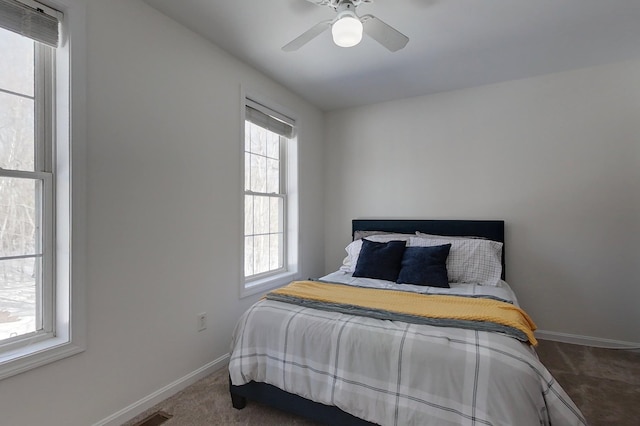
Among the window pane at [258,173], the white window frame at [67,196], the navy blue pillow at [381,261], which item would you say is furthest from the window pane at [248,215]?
the white window frame at [67,196]

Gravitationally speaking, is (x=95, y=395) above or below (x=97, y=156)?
below

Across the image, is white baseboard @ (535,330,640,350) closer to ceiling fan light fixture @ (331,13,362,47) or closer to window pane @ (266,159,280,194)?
window pane @ (266,159,280,194)

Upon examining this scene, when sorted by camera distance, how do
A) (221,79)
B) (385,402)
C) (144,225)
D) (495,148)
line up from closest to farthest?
(385,402), (144,225), (221,79), (495,148)

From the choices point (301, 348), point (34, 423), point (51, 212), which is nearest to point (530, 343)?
point (301, 348)

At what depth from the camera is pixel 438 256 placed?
268 centimetres

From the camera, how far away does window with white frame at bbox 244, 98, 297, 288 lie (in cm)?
304

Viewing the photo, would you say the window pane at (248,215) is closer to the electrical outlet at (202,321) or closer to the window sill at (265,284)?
the window sill at (265,284)

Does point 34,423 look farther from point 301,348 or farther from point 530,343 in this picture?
point 530,343

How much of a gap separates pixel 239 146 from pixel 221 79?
0.54 meters

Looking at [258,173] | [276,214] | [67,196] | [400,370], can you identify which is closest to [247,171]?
[258,173]

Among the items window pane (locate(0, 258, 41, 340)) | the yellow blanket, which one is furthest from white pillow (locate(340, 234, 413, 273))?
window pane (locate(0, 258, 41, 340))

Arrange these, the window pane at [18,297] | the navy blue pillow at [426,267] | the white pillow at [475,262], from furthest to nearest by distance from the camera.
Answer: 1. the white pillow at [475,262]
2. the navy blue pillow at [426,267]
3. the window pane at [18,297]

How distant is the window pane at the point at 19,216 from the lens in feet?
5.02

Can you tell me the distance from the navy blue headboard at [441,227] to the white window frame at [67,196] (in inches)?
108
